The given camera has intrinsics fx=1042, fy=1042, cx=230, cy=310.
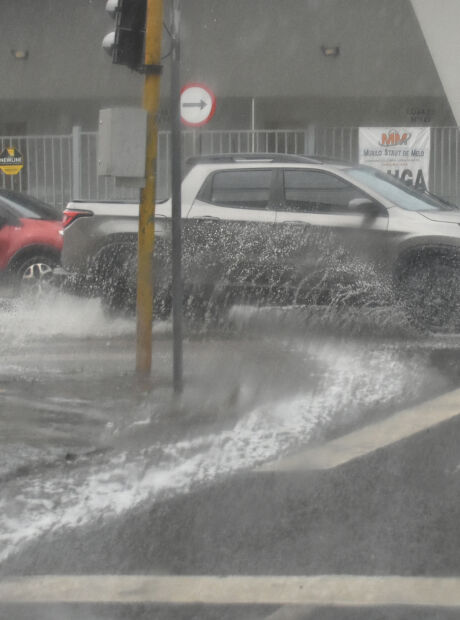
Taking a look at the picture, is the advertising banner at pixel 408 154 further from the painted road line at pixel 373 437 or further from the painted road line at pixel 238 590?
the painted road line at pixel 238 590

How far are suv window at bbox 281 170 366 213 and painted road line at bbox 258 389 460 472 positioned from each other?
132 inches

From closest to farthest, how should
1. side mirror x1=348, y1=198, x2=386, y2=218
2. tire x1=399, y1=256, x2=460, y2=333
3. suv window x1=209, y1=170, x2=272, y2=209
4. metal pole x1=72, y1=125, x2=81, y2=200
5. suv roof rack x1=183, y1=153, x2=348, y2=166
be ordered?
tire x1=399, y1=256, x2=460, y2=333 → side mirror x1=348, y1=198, x2=386, y2=218 → suv window x1=209, y1=170, x2=272, y2=209 → suv roof rack x1=183, y1=153, x2=348, y2=166 → metal pole x1=72, y1=125, x2=81, y2=200

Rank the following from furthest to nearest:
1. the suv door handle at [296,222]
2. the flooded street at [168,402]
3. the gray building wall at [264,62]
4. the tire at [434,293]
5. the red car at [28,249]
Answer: the gray building wall at [264,62] < the red car at [28,249] < the suv door handle at [296,222] < the tire at [434,293] < the flooded street at [168,402]

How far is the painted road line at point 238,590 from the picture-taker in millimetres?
3455

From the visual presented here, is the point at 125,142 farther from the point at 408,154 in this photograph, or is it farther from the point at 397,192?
the point at 408,154

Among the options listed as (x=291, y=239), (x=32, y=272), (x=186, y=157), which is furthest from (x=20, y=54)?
(x=291, y=239)

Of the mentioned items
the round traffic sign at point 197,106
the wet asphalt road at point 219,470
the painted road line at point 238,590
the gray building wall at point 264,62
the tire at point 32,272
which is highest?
the gray building wall at point 264,62

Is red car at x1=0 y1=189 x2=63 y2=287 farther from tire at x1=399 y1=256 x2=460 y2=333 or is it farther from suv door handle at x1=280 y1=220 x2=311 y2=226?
tire at x1=399 y1=256 x2=460 y2=333

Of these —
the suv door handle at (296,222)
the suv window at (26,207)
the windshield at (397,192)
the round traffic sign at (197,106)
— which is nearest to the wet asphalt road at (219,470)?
the suv door handle at (296,222)

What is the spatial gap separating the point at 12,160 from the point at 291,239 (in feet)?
31.5

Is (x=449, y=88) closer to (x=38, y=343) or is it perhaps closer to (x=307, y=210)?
(x=307, y=210)

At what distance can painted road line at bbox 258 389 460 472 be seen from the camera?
5141 mm

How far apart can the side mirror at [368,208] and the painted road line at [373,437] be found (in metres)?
3.10

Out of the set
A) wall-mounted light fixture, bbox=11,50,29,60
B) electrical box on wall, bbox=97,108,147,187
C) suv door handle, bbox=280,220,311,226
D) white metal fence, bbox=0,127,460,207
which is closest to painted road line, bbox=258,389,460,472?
electrical box on wall, bbox=97,108,147,187
